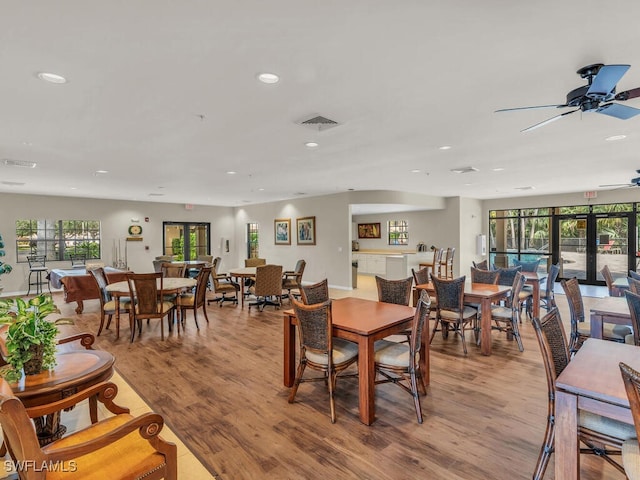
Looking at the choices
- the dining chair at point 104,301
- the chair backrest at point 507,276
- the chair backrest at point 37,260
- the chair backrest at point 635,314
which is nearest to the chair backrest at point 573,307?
the chair backrest at point 635,314

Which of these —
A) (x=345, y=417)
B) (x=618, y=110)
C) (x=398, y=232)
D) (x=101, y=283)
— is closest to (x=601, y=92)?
(x=618, y=110)

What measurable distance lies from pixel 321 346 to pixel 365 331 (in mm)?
396

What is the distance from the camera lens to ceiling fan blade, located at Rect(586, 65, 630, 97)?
80.3 inches

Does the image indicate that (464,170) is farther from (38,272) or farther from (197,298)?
(38,272)

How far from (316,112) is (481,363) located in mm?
3256

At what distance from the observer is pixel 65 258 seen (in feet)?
32.1

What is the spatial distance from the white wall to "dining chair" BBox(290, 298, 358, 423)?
983 cm

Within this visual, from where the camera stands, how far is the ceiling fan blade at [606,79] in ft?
6.69

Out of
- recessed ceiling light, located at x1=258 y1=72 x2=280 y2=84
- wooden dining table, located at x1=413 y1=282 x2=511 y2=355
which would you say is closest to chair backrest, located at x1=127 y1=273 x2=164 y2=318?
recessed ceiling light, located at x1=258 y1=72 x2=280 y2=84

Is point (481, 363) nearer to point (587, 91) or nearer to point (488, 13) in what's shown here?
point (587, 91)

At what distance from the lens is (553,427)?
1.97 m

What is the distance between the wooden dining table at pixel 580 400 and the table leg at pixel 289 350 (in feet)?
6.75

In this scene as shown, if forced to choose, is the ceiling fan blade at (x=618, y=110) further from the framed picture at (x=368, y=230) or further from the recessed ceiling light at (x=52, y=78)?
the framed picture at (x=368, y=230)

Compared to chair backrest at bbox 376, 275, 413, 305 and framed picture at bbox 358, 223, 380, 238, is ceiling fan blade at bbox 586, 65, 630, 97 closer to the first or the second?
chair backrest at bbox 376, 275, 413, 305
